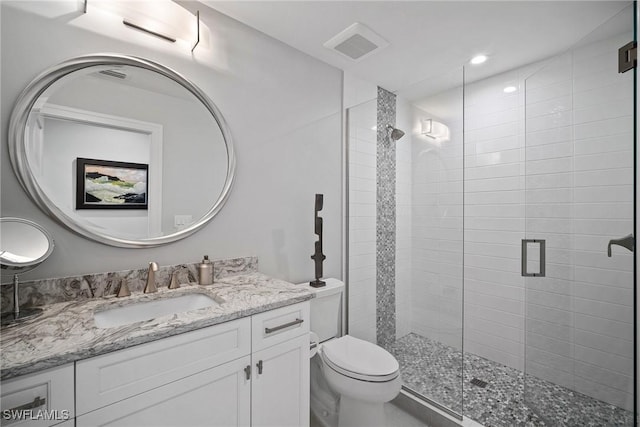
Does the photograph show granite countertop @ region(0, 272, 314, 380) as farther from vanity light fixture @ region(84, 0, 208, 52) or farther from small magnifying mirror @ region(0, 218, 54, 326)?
vanity light fixture @ region(84, 0, 208, 52)

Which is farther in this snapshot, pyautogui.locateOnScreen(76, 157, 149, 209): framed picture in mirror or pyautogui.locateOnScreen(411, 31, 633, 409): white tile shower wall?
pyautogui.locateOnScreen(411, 31, 633, 409): white tile shower wall

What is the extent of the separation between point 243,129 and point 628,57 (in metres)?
1.90

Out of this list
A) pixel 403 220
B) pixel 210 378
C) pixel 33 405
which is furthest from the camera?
pixel 403 220

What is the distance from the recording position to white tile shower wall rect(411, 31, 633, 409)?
1.43 m

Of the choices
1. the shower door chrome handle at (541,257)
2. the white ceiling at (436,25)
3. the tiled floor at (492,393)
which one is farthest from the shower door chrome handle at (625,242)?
the white ceiling at (436,25)

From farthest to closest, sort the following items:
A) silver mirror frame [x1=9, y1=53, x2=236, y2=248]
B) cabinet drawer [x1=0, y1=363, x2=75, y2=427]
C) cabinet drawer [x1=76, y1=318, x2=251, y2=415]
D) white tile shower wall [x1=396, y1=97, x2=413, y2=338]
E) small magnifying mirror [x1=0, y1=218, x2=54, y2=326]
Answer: white tile shower wall [x1=396, y1=97, x2=413, y2=338] → silver mirror frame [x1=9, y1=53, x2=236, y2=248] → small magnifying mirror [x1=0, y1=218, x2=54, y2=326] → cabinet drawer [x1=76, y1=318, x2=251, y2=415] → cabinet drawer [x1=0, y1=363, x2=75, y2=427]

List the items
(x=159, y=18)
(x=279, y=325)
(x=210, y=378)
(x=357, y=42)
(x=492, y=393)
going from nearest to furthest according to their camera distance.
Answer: (x=210, y=378)
(x=279, y=325)
(x=159, y=18)
(x=357, y=42)
(x=492, y=393)

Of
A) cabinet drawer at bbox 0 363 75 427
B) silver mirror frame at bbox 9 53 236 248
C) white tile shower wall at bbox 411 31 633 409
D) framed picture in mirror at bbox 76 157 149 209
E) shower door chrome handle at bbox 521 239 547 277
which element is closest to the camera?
cabinet drawer at bbox 0 363 75 427

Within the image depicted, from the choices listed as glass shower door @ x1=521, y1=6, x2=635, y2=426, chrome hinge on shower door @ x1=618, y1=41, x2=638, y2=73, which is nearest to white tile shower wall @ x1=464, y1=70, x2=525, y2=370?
glass shower door @ x1=521, y1=6, x2=635, y2=426

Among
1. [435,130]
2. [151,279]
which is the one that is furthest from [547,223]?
[151,279]

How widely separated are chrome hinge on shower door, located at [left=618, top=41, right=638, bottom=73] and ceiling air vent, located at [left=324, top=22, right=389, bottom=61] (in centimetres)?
120

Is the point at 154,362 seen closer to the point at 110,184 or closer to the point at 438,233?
the point at 110,184

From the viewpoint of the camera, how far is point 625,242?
1.37 m

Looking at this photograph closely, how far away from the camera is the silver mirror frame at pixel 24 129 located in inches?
46.0
